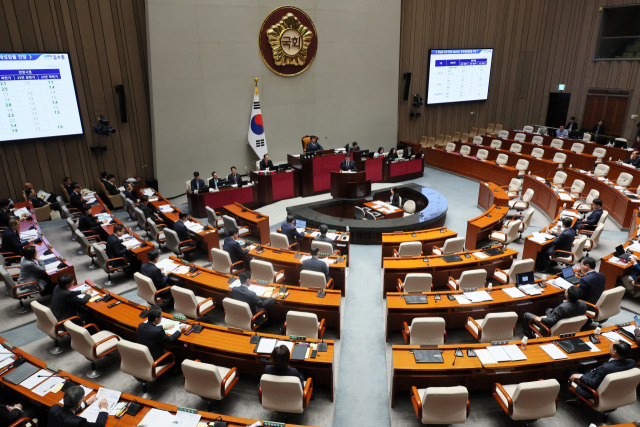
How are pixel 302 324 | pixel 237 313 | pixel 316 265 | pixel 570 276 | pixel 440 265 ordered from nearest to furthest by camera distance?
pixel 302 324, pixel 237 313, pixel 570 276, pixel 316 265, pixel 440 265

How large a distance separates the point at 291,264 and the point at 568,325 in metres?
4.50

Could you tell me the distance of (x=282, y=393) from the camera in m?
4.54

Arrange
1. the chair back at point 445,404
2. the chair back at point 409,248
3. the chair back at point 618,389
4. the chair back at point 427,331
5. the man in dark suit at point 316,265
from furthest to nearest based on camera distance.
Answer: the chair back at point 409,248 → the man in dark suit at point 316,265 → the chair back at point 427,331 → the chair back at point 618,389 → the chair back at point 445,404

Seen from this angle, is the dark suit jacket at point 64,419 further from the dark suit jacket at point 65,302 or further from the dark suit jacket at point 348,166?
the dark suit jacket at point 348,166

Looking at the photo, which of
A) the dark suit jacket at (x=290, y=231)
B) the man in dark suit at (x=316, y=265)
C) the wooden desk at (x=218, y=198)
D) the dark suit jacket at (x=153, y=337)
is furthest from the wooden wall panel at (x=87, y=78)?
the dark suit jacket at (x=153, y=337)

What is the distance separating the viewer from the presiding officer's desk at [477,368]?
189 inches

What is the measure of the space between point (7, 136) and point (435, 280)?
11599 millimetres

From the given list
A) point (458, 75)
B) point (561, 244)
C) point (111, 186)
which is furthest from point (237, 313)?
point (458, 75)

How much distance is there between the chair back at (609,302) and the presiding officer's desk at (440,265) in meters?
1.71

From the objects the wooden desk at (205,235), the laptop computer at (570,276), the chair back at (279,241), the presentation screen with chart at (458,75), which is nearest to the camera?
the laptop computer at (570,276)

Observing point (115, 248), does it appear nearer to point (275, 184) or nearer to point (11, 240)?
point (11, 240)

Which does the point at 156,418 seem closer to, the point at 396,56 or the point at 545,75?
the point at 396,56

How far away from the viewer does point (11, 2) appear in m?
10.4

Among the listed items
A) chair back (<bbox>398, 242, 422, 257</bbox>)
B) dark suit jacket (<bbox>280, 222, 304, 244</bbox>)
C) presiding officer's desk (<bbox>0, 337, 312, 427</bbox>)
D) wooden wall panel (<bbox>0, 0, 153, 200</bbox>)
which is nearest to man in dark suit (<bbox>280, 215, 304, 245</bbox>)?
dark suit jacket (<bbox>280, 222, 304, 244</bbox>)
